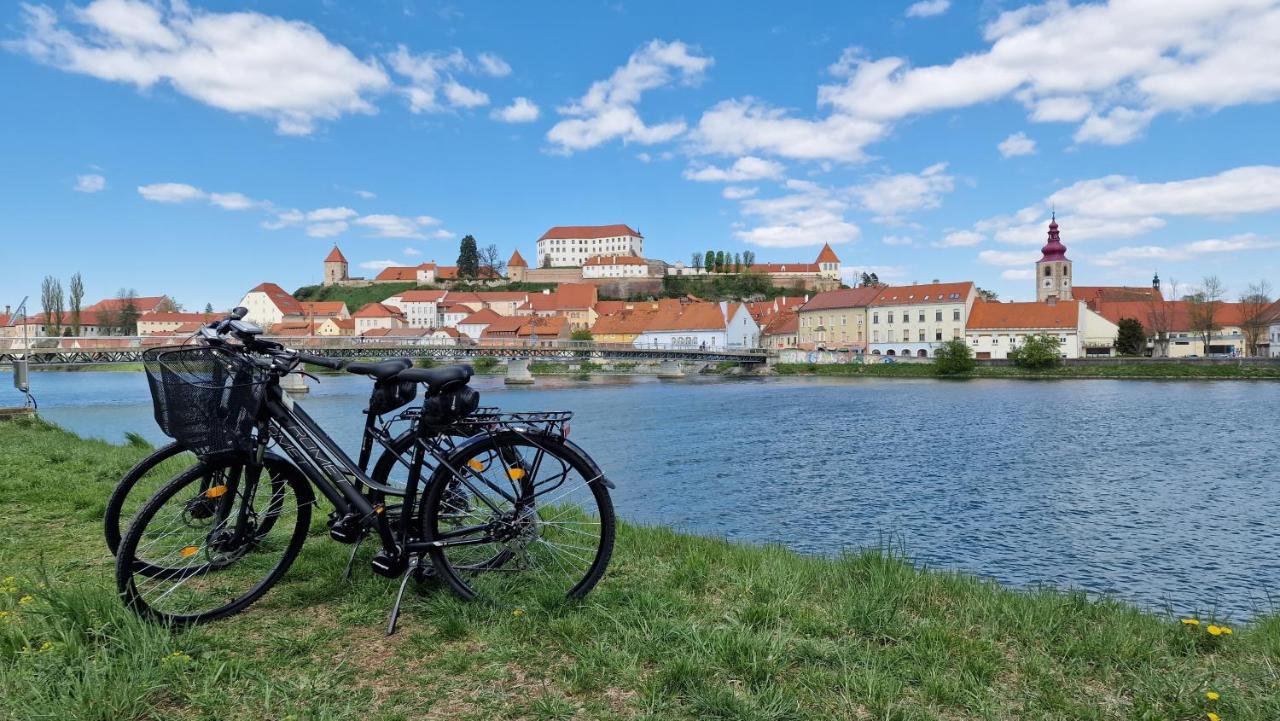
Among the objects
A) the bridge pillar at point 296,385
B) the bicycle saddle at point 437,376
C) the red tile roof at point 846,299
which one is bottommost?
the bridge pillar at point 296,385

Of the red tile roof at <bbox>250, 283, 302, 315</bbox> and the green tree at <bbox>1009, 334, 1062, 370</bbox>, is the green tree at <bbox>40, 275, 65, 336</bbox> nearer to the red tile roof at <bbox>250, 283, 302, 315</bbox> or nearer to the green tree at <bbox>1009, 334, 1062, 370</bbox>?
the red tile roof at <bbox>250, 283, 302, 315</bbox>

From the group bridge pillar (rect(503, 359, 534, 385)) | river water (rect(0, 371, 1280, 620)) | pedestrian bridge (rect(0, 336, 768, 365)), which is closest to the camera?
river water (rect(0, 371, 1280, 620))

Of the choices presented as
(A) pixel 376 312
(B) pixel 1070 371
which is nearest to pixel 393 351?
(B) pixel 1070 371

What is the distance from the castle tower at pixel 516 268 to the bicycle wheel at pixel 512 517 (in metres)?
167

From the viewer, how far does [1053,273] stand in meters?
113

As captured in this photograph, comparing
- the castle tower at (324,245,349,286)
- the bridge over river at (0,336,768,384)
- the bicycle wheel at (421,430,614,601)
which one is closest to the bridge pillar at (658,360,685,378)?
the bridge over river at (0,336,768,384)

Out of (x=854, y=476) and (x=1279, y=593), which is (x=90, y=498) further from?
(x=854, y=476)

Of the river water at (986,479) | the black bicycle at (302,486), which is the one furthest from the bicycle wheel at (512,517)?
the river water at (986,479)

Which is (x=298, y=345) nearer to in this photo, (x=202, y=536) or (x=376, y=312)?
(x=202, y=536)

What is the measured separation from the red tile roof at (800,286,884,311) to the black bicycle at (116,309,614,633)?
4270 inches

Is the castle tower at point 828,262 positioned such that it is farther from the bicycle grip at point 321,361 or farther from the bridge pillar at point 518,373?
the bicycle grip at point 321,361

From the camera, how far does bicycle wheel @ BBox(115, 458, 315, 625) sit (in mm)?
4070

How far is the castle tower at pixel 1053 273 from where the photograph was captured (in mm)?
112500

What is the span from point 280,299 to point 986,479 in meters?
156
